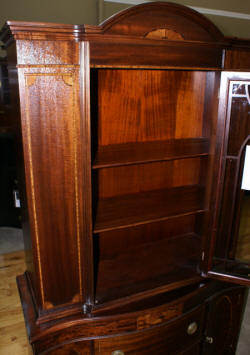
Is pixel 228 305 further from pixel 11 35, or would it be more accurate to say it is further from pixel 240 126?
pixel 11 35

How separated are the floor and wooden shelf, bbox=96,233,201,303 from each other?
0.60m

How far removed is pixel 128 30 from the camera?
2.80ft

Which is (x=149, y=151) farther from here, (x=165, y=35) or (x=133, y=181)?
(x=165, y=35)

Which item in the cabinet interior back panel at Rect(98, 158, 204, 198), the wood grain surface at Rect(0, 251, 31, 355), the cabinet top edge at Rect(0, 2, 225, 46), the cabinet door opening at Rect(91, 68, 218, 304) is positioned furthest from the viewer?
the wood grain surface at Rect(0, 251, 31, 355)

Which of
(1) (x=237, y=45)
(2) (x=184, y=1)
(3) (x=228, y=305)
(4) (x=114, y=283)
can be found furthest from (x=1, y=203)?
(2) (x=184, y=1)

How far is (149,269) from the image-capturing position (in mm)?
1230

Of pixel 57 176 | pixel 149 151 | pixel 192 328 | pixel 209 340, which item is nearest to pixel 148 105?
pixel 149 151

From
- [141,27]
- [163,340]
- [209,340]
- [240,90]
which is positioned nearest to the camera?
[141,27]

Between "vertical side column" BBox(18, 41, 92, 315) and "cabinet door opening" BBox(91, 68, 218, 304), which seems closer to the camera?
"vertical side column" BBox(18, 41, 92, 315)

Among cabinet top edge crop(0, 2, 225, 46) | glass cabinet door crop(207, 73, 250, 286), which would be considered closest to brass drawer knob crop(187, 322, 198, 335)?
glass cabinet door crop(207, 73, 250, 286)

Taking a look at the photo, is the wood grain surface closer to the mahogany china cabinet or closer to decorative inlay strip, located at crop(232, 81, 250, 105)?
the mahogany china cabinet

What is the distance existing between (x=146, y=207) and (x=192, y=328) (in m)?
0.52

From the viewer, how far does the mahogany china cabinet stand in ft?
2.74

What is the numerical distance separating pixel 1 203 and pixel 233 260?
1.85 meters
